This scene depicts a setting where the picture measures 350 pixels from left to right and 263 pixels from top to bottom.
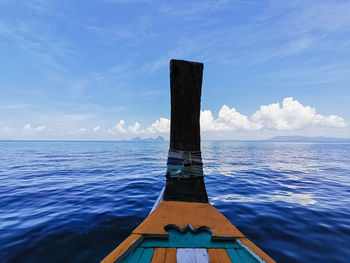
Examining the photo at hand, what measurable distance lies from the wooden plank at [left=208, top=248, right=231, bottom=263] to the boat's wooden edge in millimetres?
1160

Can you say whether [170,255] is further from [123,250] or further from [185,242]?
[123,250]

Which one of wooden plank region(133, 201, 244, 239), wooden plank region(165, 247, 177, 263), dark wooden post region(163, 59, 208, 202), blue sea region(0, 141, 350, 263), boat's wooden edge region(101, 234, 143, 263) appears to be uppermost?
dark wooden post region(163, 59, 208, 202)

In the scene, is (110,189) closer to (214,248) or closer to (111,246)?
(111,246)

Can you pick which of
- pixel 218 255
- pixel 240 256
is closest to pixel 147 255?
pixel 218 255

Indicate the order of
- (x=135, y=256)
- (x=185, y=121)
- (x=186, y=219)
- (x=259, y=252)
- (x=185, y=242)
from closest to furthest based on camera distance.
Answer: (x=135, y=256)
(x=259, y=252)
(x=185, y=242)
(x=186, y=219)
(x=185, y=121)

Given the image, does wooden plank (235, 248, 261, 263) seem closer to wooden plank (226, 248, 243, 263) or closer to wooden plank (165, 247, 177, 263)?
wooden plank (226, 248, 243, 263)

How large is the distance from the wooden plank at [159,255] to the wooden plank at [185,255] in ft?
0.70

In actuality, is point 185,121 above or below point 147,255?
above

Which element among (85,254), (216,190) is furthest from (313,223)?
(85,254)

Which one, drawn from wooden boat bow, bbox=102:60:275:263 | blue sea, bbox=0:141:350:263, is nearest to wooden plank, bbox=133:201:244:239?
wooden boat bow, bbox=102:60:275:263

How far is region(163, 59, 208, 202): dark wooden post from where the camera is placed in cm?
468

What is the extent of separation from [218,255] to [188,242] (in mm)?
541

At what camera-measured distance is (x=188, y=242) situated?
268 centimetres

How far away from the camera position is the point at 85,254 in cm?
379
